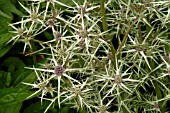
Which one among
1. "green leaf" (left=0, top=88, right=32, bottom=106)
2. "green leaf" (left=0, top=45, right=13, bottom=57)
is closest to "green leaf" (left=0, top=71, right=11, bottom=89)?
"green leaf" (left=0, top=45, right=13, bottom=57)

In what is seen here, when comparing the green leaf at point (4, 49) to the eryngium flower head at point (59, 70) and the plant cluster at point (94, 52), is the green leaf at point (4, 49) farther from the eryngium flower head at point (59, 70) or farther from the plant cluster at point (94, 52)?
the eryngium flower head at point (59, 70)

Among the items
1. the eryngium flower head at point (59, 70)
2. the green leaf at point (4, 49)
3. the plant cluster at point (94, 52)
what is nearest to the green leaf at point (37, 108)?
the plant cluster at point (94, 52)

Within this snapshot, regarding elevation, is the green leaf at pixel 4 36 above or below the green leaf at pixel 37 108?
above

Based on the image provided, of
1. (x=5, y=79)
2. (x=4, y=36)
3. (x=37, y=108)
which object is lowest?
(x=37, y=108)

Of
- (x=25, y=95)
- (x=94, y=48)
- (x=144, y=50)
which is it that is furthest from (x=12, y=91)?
(x=144, y=50)

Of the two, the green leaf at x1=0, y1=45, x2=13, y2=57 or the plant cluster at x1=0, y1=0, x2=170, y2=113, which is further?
the green leaf at x1=0, y1=45, x2=13, y2=57

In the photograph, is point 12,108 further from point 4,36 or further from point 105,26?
point 105,26

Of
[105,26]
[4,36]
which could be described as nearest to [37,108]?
[4,36]

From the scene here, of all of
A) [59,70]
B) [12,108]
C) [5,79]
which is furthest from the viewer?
[5,79]

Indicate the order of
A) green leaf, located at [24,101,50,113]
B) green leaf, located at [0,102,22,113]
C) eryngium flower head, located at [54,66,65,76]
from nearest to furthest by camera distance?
eryngium flower head, located at [54,66,65,76] → green leaf, located at [0,102,22,113] → green leaf, located at [24,101,50,113]

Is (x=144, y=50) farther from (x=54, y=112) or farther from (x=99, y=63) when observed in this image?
(x=54, y=112)

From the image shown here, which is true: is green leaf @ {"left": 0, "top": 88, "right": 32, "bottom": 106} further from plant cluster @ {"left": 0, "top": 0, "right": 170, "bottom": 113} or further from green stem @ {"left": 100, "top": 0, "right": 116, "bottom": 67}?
green stem @ {"left": 100, "top": 0, "right": 116, "bottom": 67}

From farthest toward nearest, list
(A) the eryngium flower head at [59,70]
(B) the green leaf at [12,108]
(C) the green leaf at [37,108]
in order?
(C) the green leaf at [37,108] < (B) the green leaf at [12,108] < (A) the eryngium flower head at [59,70]
